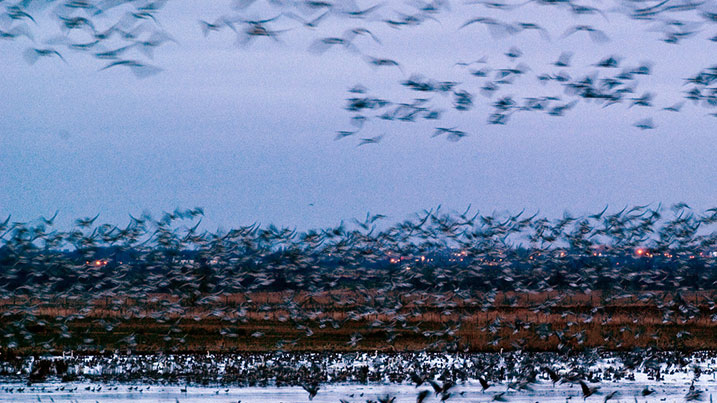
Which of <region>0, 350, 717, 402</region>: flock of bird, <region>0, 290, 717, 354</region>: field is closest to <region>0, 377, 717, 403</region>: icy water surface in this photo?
<region>0, 350, 717, 402</region>: flock of bird

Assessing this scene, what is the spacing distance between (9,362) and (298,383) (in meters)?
10.2

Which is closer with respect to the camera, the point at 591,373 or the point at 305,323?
the point at 591,373

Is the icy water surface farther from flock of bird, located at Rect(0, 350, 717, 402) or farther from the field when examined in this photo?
the field

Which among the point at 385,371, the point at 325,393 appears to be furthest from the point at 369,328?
the point at 325,393

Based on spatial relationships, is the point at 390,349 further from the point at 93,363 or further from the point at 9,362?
the point at 9,362

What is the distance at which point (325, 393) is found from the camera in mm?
23078

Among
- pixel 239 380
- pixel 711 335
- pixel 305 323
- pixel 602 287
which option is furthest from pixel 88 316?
pixel 602 287

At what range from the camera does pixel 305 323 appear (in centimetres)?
4922

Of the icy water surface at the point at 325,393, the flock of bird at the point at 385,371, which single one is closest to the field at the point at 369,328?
the flock of bird at the point at 385,371

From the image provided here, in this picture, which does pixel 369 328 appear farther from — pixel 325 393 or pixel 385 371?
pixel 325 393

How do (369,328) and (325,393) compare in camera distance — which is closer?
(325,393)

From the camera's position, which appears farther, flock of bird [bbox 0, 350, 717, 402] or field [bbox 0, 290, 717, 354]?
field [bbox 0, 290, 717, 354]

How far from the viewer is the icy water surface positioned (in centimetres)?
2192

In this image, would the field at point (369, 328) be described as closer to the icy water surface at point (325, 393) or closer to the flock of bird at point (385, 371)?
the flock of bird at point (385, 371)
